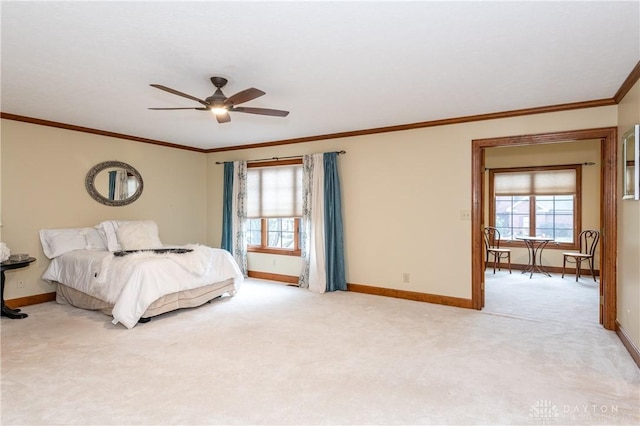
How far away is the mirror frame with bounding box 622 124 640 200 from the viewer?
293 cm

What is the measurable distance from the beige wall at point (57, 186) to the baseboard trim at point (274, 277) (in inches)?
62.5

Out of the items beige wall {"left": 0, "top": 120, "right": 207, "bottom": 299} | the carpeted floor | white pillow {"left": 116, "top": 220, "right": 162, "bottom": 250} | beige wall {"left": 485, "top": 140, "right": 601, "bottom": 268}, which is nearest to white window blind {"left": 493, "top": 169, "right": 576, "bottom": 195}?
beige wall {"left": 485, "top": 140, "right": 601, "bottom": 268}

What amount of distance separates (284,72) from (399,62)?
96cm

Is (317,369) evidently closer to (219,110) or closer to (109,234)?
(219,110)

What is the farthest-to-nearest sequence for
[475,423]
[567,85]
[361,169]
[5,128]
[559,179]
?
[559,179] < [361,169] < [5,128] < [567,85] < [475,423]

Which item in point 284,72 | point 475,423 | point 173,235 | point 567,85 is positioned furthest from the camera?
point 173,235

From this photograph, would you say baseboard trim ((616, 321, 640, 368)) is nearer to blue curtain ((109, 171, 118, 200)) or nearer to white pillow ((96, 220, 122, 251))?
white pillow ((96, 220, 122, 251))

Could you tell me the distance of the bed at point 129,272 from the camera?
399 cm

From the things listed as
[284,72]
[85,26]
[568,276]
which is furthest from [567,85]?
[568,276]

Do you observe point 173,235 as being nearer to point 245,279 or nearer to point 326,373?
point 245,279

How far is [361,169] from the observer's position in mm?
5473

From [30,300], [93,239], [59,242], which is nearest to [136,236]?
[93,239]

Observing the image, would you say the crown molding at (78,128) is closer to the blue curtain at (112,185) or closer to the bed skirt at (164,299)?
the blue curtain at (112,185)

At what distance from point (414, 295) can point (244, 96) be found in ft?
11.4
